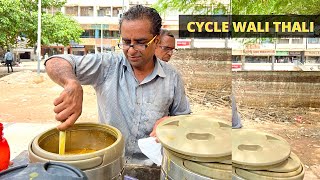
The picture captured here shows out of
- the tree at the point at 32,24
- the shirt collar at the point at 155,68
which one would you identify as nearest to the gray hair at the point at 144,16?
the shirt collar at the point at 155,68

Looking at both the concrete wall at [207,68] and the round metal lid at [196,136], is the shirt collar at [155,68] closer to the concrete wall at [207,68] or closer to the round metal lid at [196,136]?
the concrete wall at [207,68]

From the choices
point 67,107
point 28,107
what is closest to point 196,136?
point 67,107

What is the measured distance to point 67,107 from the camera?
2.51 ft

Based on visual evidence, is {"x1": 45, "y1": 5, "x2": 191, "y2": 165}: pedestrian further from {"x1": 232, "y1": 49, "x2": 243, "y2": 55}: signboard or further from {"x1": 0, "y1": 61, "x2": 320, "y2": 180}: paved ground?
{"x1": 232, "y1": 49, "x2": 243, "y2": 55}: signboard

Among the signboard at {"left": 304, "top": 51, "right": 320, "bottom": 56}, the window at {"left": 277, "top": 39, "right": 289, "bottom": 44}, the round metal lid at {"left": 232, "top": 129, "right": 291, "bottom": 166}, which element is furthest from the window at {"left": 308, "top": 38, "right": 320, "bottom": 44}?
the round metal lid at {"left": 232, "top": 129, "right": 291, "bottom": 166}

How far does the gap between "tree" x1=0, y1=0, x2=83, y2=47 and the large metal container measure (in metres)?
7.49

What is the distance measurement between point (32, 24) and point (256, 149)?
944 cm

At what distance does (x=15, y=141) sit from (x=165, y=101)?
10.6ft

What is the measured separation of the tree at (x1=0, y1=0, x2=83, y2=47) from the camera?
8.40m

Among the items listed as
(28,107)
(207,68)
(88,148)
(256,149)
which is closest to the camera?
(256,149)

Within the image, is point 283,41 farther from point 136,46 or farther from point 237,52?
point 136,46

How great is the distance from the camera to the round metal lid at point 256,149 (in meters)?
0.63

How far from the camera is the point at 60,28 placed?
29.9 ft

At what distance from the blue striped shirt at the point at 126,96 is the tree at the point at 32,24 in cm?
717
